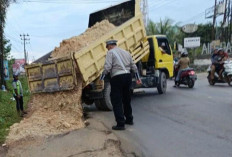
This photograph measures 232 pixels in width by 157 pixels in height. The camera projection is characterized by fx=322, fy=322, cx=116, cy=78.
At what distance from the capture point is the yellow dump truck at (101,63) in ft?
24.6

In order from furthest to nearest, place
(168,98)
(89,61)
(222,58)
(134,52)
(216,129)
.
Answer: (222,58) → (168,98) → (134,52) → (89,61) → (216,129)

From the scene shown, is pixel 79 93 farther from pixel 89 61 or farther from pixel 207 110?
pixel 207 110

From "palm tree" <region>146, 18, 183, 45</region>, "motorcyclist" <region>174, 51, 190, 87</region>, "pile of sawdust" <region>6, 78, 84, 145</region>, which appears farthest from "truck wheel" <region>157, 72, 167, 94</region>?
"palm tree" <region>146, 18, 183, 45</region>

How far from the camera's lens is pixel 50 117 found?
687 centimetres

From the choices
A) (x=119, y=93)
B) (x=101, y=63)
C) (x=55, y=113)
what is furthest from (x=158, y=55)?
(x=119, y=93)

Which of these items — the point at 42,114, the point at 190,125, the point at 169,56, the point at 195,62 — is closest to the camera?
the point at 190,125

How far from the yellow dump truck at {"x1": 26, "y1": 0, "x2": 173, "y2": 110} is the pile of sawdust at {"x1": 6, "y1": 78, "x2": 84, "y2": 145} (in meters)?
0.20

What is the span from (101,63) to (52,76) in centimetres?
137

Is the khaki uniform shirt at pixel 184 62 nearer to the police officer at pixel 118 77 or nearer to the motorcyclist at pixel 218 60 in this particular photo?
the motorcyclist at pixel 218 60

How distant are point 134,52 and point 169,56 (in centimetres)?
277

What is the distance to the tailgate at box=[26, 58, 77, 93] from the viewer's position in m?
7.37

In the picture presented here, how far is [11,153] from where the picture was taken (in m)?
5.11

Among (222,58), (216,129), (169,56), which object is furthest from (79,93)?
(222,58)

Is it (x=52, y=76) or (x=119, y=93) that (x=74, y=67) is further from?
(x=119, y=93)
